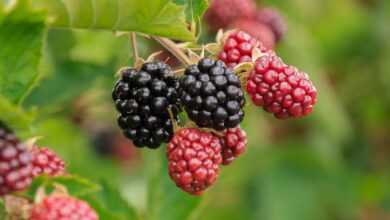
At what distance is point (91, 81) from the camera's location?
4.12 metres

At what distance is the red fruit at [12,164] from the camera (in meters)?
2.07

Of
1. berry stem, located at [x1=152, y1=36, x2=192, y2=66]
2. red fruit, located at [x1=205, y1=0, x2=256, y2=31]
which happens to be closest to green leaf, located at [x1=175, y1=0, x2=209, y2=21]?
berry stem, located at [x1=152, y1=36, x2=192, y2=66]

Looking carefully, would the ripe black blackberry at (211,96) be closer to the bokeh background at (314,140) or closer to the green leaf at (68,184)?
the green leaf at (68,184)

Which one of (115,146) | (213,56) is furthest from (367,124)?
(213,56)

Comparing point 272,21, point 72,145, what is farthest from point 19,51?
point 72,145

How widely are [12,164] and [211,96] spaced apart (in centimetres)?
70

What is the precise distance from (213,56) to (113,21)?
16.1 inches

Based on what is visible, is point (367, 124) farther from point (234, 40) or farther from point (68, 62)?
point (234, 40)

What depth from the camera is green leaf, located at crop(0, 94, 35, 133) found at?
2012 mm

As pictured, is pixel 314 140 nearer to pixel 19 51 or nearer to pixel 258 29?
pixel 258 29

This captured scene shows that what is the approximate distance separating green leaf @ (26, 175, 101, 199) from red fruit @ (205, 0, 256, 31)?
5.15 ft

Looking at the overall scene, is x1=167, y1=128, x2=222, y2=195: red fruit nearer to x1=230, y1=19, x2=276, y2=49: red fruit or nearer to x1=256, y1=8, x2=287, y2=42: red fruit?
x1=230, y1=19, x2=276, y2=49: red fruit

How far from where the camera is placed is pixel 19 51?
7.35 ft

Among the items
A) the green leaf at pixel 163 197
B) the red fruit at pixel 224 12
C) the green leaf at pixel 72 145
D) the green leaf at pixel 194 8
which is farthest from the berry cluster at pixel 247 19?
the green leaf at pixel 72 145
